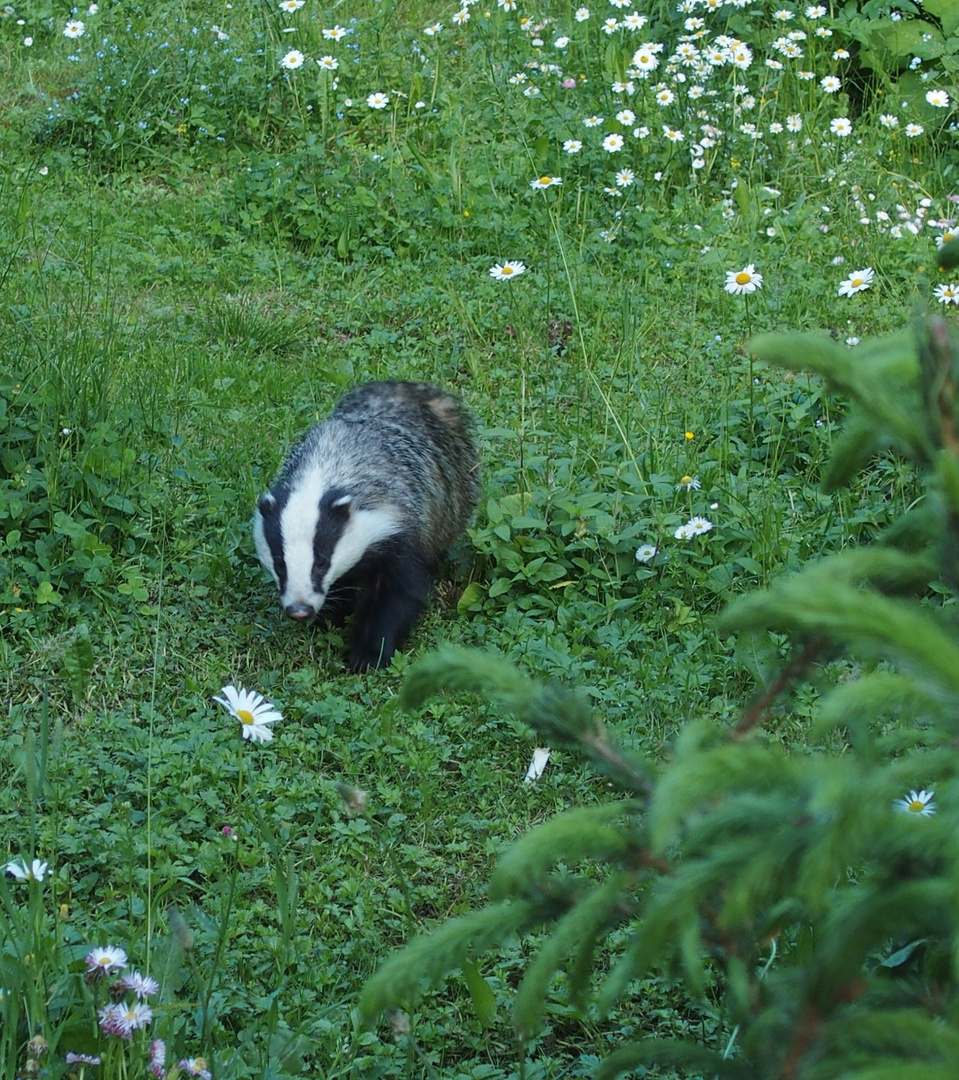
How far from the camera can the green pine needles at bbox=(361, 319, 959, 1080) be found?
1.09 m

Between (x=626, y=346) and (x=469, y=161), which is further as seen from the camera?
(x=469, y=161)

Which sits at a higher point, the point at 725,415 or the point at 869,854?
the point at 869,854

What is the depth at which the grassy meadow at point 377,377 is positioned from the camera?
2.90 metres

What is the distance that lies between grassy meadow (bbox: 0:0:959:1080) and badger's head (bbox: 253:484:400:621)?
180 mm

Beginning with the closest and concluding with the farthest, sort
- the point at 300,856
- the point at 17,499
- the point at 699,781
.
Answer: the point at 699,781 < the point at 300,856 < the point at 17,499

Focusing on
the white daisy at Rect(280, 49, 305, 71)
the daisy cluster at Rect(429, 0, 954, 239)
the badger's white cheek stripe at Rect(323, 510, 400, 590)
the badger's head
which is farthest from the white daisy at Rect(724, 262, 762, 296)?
the white daisy at Rect(280, 49, 305, 71)

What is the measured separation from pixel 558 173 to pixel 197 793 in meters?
4.49

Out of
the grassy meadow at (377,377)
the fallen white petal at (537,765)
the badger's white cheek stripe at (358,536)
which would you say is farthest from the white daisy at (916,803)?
the badger's white cheek stripe at (358,536)

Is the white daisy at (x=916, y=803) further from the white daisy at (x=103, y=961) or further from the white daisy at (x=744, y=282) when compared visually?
the white daisy at (x=744, y=282)

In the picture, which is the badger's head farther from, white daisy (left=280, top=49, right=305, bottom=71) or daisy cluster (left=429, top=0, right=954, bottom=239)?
white daisy (left=280, top=49, right=305, bottom=71)

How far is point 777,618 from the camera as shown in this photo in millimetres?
1182

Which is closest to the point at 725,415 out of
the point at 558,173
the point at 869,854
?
the point at 558,173

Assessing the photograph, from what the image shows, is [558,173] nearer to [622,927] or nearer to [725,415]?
[725,415]

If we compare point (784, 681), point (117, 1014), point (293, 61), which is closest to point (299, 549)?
point (117, 1014)
